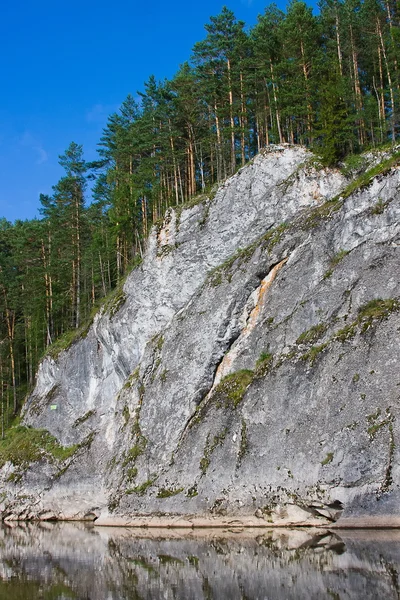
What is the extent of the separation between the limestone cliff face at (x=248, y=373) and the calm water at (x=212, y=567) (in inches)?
88.1

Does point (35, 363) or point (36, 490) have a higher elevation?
point (35, 363)

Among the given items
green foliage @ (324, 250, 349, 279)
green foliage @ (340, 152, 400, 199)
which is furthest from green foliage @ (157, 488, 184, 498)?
green foliage @ (340, 152, 400, 199)

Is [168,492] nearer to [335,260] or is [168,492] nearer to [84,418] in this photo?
[84,418]

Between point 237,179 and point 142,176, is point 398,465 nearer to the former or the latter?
point 237,179

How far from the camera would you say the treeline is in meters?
33.9

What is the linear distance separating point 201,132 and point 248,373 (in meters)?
23.9

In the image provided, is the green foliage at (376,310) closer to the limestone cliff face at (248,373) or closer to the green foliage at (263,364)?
the limestone cliff face at (248,373)

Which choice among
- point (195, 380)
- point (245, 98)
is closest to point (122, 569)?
point (195, 380)

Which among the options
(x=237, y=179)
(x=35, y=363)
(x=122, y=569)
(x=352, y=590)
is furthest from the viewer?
(x=35, y=363)

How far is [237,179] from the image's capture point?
3294 centimetres

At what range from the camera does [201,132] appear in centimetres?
4125

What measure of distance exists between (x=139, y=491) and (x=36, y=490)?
954 cm

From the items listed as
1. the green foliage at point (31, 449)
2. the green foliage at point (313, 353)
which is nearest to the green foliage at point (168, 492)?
the green foliage at point (313, 353)

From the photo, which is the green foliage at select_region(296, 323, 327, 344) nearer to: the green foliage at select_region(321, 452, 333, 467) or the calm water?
the green foliage at select_region(321, 452, 333, 467)
